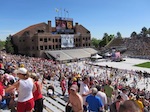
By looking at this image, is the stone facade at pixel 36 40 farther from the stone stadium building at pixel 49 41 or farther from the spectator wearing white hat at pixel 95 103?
the spectator wearing white hat at pixel 95 103

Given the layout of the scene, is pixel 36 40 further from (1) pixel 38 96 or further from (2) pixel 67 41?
(1) pixel 38 96

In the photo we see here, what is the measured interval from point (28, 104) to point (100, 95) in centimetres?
241

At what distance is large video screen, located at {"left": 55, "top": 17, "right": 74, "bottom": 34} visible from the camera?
53.7 meters

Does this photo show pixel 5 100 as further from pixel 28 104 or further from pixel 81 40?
pixel 81 40

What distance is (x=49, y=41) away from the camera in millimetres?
53719

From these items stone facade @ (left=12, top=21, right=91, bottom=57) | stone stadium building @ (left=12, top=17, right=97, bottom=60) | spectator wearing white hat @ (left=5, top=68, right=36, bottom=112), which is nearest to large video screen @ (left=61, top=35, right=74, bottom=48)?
stone stadium building @ (left=12, top=17, right=97, bottom=60)

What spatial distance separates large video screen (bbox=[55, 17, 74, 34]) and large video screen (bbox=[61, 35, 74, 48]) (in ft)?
5.28

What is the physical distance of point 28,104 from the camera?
4.45 m

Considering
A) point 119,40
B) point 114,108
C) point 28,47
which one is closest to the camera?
point 114,108

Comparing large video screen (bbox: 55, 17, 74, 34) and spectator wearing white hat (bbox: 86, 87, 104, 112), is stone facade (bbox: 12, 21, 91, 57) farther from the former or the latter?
spectator wearing white hat (bbox: 86, 87, 104, 112)

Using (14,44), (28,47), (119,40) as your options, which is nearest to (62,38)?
(28,47)

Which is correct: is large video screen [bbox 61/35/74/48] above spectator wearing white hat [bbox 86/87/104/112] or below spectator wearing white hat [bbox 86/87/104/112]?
above

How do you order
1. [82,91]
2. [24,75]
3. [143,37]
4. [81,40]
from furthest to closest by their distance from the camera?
[143,37], [81,40], [82,91], [24,75]

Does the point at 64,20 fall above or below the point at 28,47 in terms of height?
above
